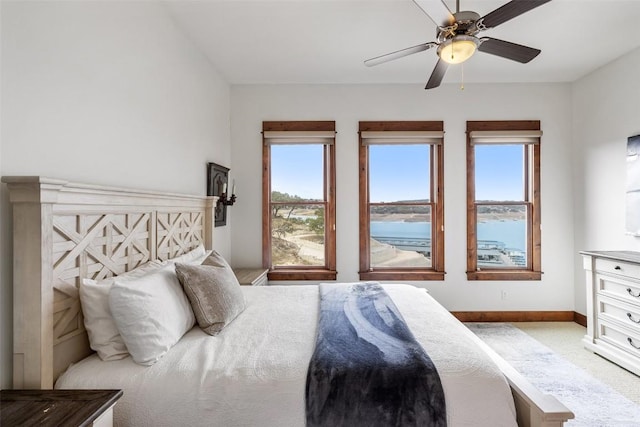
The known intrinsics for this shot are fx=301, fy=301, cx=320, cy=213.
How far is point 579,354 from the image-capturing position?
283 centimetres

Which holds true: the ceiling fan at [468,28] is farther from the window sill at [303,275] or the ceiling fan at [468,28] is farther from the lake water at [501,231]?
the window sill at [303,275]

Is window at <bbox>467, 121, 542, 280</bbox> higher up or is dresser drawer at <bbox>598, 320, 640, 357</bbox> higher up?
window at <bbox>467, 121, 542, 280</bbox>

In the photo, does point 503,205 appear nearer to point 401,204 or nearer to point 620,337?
point 401,204

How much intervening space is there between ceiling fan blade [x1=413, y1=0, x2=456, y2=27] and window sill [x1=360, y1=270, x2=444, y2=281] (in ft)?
8.70

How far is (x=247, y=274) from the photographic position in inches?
129

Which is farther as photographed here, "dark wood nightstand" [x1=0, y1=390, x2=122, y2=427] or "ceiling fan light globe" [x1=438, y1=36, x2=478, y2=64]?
"ceiling fan light globe" [x1=438, y1=36, x2=478, y2=64]

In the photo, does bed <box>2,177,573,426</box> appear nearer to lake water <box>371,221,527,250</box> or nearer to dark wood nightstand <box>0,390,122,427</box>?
dark wood nightstand <box>0,390,122,427</box>

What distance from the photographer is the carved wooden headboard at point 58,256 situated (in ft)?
3.75

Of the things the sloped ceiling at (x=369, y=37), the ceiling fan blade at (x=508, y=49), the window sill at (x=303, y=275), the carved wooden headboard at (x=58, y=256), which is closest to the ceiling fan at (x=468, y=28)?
the ceiling fan blade at (x=508, y=49)

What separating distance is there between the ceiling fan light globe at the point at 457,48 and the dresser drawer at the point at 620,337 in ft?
8.81

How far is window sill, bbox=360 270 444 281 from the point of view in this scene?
145 inches

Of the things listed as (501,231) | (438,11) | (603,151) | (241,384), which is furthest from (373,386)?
(603,151)

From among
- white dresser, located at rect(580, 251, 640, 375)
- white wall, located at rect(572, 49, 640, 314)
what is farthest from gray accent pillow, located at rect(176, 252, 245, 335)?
white wall, located at rect(572, 49, 640, 314)

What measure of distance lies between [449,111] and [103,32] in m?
3.43
